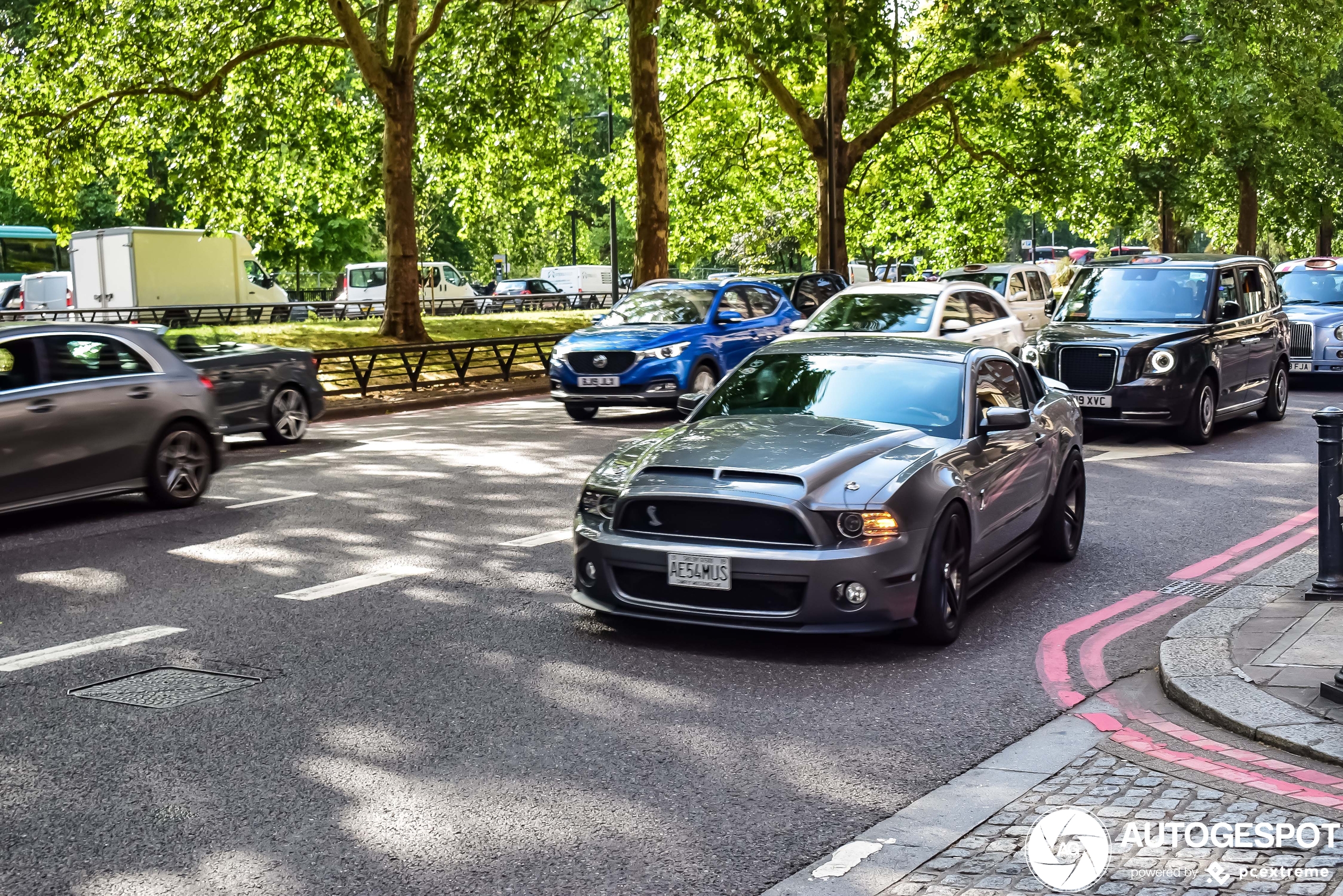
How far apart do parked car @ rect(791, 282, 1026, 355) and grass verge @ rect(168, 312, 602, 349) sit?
10.8m

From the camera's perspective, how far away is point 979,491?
778 cm

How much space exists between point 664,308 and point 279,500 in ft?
26.7

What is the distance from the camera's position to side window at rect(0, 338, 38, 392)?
10.9 meters

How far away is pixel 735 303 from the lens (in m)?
20.2

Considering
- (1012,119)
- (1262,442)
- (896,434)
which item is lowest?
(1262,442)

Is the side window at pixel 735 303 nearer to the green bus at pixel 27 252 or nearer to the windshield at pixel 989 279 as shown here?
the windshield at pixel 989 279

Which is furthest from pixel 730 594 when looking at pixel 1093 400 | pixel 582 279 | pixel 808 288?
pixel 582 279

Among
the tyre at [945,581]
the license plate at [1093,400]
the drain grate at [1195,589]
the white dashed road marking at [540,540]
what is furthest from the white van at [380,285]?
the tyre at [945,581]

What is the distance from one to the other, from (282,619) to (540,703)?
222cm

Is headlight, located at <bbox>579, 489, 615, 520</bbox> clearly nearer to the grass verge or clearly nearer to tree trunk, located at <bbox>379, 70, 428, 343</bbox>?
the grass verge

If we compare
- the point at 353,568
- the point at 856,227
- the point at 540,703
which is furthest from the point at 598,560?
the point at 856,227

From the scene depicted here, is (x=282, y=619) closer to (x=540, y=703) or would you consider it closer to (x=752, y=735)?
(x=540, y=703)

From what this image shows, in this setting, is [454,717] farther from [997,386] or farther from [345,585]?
[997,386]

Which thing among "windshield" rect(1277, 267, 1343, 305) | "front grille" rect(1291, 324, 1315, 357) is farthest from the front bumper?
"windshield" rect(1277, 267, 1343, 305)
